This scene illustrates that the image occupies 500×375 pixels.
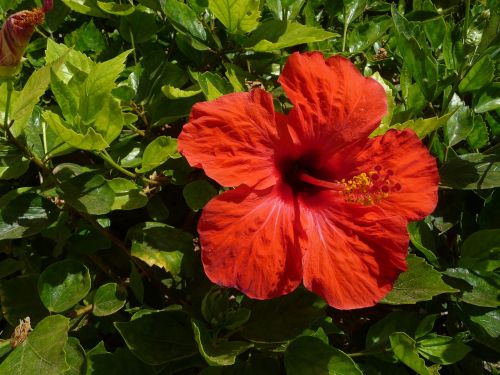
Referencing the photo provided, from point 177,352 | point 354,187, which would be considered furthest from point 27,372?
point 354,187

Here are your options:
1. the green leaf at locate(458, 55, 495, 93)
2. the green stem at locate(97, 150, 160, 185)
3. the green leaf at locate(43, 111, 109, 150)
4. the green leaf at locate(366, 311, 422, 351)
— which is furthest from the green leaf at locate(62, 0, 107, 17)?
the green leaf at locate(366, 311, 422, 351)

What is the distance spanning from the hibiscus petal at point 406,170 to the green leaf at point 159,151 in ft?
1.51

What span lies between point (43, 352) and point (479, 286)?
3.68 ft

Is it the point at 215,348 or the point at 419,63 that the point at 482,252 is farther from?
the point at 215,348

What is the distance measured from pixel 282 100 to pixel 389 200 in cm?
55

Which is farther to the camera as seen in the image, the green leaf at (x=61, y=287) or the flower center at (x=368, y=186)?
the green leaf at (x=61, y=287)

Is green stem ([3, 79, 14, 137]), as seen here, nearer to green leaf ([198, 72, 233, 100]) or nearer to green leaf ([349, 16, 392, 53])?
green leaf ([198, 72, 233, 100])

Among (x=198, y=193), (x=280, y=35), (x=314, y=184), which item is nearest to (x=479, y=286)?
(x=314, y=184)

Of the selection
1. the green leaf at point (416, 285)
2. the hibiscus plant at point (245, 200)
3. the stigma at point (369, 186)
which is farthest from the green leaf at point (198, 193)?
the green leaf at point (416, 285)

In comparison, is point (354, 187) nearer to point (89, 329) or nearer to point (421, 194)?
point (421, 194)

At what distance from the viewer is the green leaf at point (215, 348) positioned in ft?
3.97

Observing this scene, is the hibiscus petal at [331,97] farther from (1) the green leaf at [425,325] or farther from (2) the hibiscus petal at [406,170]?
(1) the green leaf at [425,325]

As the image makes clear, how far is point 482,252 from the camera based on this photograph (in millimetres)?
1516

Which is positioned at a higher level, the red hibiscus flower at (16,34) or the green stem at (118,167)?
the red hibiscus flower at (16,34)
